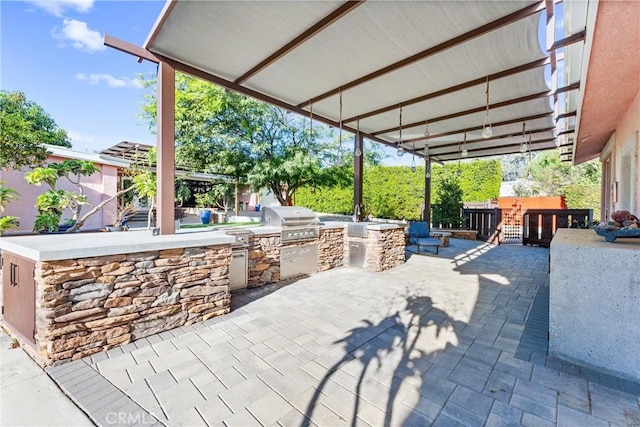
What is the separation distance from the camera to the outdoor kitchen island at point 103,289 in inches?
86.0

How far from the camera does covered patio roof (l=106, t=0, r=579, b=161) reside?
109 inches

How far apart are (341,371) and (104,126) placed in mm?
16718

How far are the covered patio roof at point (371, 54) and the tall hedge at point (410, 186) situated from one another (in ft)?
21.0

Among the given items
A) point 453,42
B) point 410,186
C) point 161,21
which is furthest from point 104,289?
point 410,186

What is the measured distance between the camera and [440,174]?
12742 millimetres

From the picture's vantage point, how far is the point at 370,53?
11.6 ft

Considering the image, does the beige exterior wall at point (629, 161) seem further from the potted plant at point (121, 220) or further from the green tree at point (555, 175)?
the green tree at point (555, 175)

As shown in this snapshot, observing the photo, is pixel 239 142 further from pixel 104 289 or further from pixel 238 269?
pixel 104 289

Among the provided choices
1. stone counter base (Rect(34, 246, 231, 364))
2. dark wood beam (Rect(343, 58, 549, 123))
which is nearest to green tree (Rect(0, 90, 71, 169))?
stone counter base (Rect(34, 246, 231, 364))

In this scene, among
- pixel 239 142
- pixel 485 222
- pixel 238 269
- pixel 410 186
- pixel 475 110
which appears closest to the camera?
pixel 238 269

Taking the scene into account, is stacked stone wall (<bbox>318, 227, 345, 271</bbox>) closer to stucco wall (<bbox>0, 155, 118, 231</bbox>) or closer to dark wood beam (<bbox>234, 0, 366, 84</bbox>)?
dark wood beam (<bbox>234, 0, 366, 84</bbox>)

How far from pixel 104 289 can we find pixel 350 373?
2252mm

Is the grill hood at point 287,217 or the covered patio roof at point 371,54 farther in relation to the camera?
the grill hood at point 287,217

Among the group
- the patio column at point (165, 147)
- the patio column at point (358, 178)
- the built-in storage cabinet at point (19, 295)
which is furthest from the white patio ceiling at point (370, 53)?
the built-in storage cabinet at point (19, 295)
